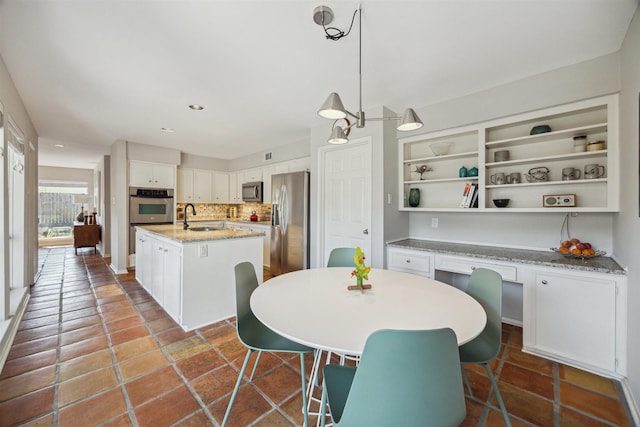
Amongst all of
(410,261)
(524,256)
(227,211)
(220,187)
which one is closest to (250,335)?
(410,261)

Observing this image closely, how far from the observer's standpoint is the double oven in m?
4.93

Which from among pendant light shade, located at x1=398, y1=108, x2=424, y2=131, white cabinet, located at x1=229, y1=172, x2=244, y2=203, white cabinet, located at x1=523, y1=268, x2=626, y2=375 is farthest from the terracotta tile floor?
white cabinet, located at x1=229, y1=172, x2=244, y2=203

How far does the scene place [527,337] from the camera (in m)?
2.24

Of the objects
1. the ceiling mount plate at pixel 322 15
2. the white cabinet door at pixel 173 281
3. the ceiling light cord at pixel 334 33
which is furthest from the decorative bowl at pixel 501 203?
the white cabinet door at pixel 173 281

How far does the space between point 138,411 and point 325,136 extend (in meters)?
3.25

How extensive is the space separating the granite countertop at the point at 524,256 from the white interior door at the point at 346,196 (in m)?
0.48

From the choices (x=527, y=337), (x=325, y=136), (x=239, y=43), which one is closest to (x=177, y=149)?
(x=325, y=136)

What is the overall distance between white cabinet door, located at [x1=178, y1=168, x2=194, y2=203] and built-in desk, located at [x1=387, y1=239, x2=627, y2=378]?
17.9 feet

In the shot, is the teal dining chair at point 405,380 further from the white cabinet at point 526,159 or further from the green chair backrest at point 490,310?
the white cabinet at point 526,159

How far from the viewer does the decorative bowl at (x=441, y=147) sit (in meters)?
3.07

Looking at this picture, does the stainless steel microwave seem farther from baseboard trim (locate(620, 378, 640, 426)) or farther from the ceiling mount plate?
baseboard trim (locate(620, 378, 640, 426))

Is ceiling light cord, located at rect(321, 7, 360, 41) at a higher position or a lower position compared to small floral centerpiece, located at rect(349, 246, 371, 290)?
higher

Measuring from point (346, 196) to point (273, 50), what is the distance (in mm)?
1882

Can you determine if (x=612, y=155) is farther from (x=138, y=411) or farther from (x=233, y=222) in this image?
(x=233, y=222)
